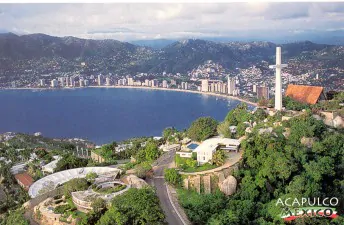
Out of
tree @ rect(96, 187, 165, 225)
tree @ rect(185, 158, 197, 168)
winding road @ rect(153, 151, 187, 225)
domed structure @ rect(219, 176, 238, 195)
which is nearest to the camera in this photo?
tree @ rect(96, 187, 165, 225)

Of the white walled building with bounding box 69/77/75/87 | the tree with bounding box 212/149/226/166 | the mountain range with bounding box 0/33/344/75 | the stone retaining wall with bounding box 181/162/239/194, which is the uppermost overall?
the mountain range with bounding box 0/33/344/75

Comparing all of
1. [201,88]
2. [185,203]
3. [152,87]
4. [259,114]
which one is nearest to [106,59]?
[152,87]

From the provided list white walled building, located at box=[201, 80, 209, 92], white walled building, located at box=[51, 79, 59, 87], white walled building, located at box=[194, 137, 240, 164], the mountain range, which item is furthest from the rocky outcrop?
Result: white walled building, located at box=[51, 79, 59, 87]

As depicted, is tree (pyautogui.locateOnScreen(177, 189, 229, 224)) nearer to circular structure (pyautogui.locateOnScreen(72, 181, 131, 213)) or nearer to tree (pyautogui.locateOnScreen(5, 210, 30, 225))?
circular structure (pyautogui.locateOnScreen(72, 181, 131, 213))

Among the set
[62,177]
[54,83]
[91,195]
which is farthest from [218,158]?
[54,83]

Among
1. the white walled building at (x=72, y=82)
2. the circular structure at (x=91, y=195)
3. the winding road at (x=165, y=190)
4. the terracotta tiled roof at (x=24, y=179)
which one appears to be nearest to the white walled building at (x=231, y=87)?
the white walled building at (x=72, y=82)

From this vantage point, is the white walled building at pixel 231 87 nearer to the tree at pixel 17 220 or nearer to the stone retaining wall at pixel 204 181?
the stone retaining wall at pixel 204 181

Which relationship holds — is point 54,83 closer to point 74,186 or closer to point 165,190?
point 74,186
